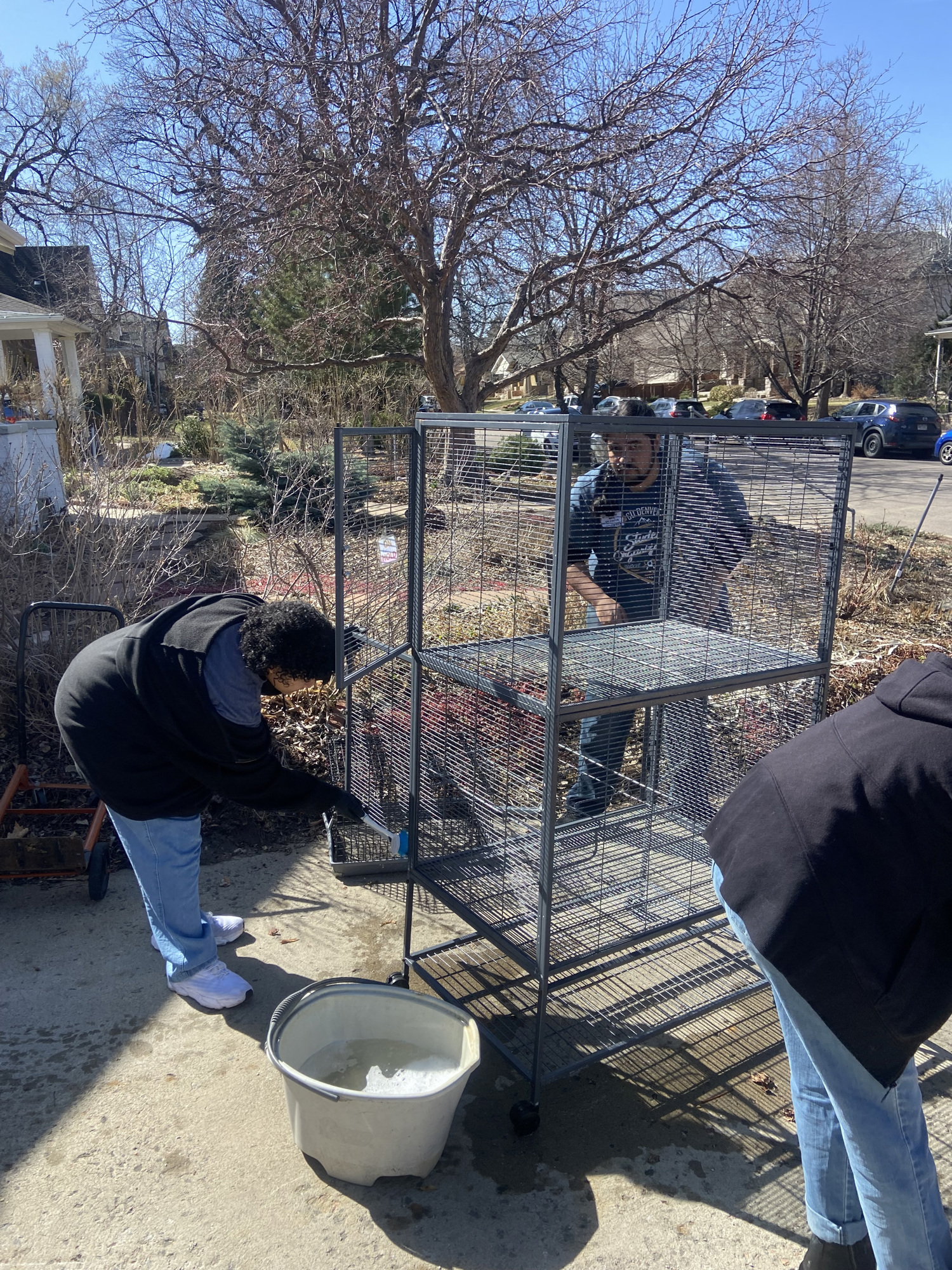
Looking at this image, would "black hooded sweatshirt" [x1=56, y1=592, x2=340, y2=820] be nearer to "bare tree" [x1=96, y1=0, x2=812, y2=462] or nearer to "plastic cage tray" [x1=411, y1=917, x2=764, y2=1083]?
"plastic cage tray" [x1=411, y1=917, x2=764, y2=1083]

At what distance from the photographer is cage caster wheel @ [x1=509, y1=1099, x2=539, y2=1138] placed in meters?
2.64

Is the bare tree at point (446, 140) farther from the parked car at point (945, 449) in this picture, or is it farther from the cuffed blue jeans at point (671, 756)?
the parked car at point (945, 449)

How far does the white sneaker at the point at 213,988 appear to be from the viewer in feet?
10.4

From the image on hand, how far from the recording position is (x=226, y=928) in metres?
3.60

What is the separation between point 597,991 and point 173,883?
1566mm

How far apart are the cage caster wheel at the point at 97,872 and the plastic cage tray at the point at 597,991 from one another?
1.40m

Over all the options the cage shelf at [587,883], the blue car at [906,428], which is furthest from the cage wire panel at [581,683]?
the blue car at [906,428]

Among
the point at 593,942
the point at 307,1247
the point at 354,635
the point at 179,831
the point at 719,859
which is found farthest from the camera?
the point at 354,635

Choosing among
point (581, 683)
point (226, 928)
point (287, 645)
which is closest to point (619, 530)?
point (581, 683)

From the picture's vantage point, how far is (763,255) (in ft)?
32.6

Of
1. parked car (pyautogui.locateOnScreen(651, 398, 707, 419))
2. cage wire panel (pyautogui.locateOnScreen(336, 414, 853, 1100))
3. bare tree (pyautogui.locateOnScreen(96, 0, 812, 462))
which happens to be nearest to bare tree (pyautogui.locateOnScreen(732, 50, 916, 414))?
bare tree (pyautogui.locateOnScreen(96, 0, 812, 462))

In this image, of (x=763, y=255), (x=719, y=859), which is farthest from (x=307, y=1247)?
(x=763, y=255)

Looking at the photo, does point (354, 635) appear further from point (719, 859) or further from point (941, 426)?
point (941, 426)

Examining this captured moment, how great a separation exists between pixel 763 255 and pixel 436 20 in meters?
4.28
